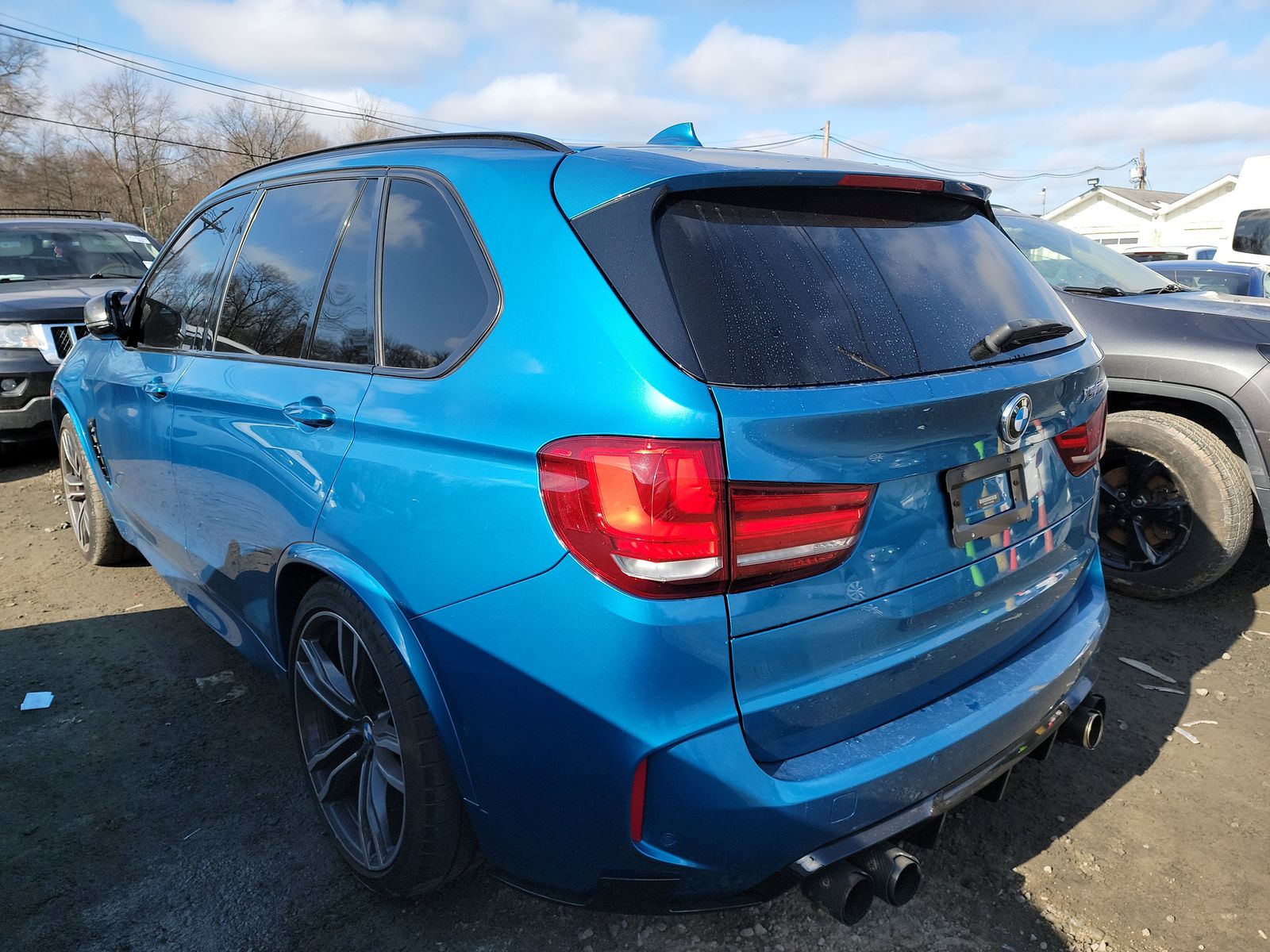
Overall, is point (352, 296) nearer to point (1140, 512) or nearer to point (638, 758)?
point (638, 758)

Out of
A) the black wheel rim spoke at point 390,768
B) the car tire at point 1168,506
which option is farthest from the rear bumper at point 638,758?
the car tire at point 1168,506

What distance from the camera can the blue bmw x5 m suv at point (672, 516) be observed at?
60.3 inches

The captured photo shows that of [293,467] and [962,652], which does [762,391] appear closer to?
[962,652]

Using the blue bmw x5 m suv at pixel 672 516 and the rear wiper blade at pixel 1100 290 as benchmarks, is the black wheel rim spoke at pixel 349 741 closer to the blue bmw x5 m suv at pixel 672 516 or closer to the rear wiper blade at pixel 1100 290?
the blue bmw x5 m suv at pixel 672 516

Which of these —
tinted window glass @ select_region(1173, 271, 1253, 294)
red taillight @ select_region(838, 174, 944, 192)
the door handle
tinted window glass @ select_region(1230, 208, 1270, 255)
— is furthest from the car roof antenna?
tinted window glass @ select_region(1230, 208, 1270, 255)

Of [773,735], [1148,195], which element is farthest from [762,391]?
[1148,195]

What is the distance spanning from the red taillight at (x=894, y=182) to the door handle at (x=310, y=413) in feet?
4.29

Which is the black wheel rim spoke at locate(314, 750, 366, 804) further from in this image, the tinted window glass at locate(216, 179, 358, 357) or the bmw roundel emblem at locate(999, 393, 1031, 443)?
the bmw roundel emblem at locate(999, 393, 1031, 443)

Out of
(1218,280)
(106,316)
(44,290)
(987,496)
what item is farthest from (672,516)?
(1218,280)

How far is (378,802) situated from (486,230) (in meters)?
1.43

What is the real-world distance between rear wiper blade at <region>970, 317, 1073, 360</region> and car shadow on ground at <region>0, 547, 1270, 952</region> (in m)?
1.37

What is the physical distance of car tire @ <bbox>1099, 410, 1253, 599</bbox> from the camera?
388cm

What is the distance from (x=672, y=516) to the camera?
4.94ft

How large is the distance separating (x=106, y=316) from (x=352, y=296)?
6.24 ft
